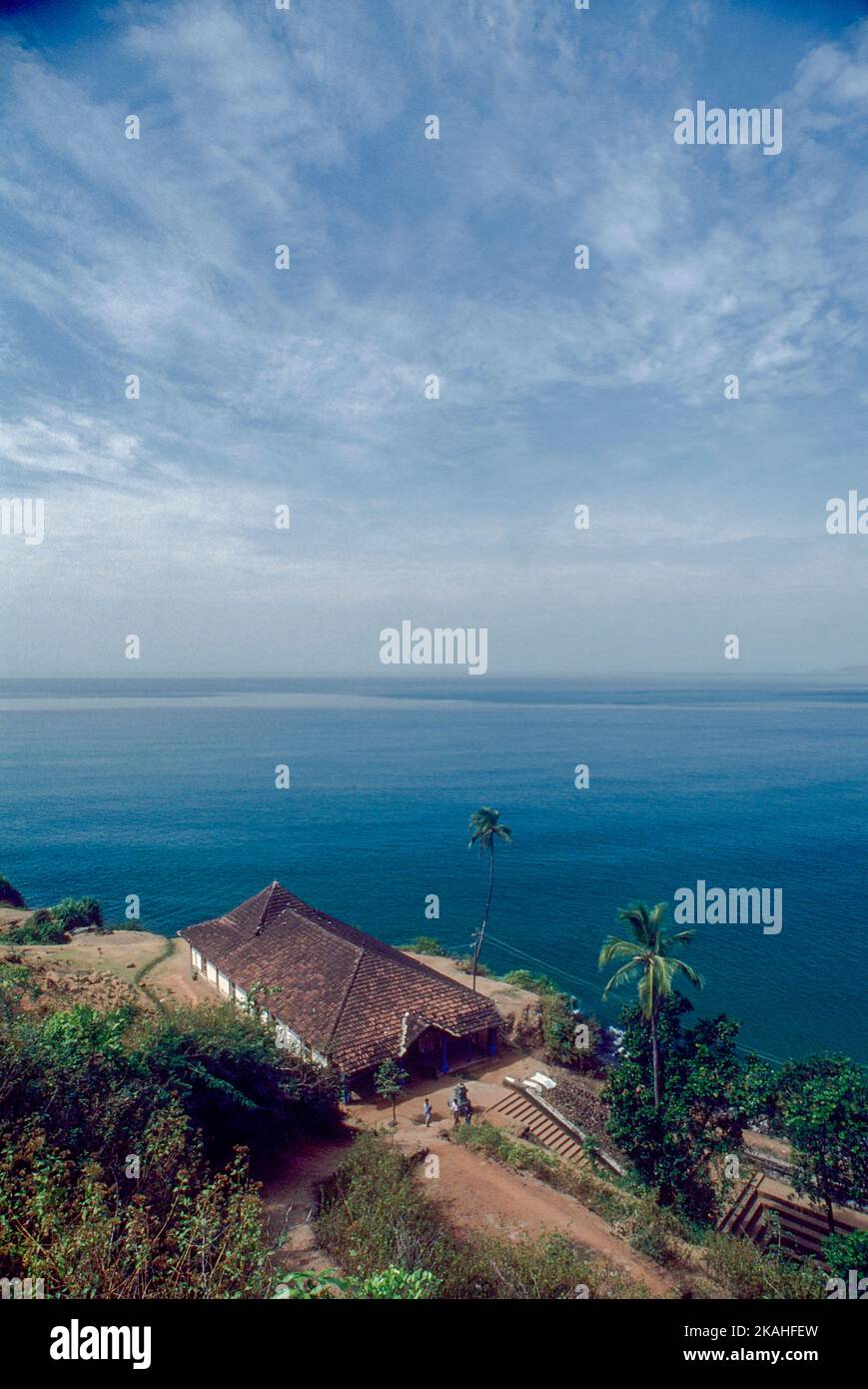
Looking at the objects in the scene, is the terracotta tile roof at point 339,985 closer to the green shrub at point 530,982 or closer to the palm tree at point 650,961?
the palm tree at point 650,961

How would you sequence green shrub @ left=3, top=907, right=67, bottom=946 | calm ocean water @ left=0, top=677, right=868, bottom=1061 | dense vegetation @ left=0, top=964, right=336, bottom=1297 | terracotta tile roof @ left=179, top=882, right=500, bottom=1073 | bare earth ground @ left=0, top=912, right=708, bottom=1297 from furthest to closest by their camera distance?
calm ocean water @ left=0, top=677, right=868, bottom=1061 → green shrub @ left=3, top=907, right=67, bottom=946 → terracotta tile roof @ left=179, top=882, right=500, bottom=1073 → bare earth ground @ left=0, top=912, right=708, bottom=1297 → dense vegetation @ left=0, top=964, right=336, bottom=1297

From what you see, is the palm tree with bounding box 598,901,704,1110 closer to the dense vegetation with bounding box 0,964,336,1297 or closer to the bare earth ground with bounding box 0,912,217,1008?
the dense vegetation with bounding box 0,964,336,1297

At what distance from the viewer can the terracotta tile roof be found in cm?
2536

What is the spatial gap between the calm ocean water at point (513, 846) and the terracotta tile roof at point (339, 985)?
50.8 feet

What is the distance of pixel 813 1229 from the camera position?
21641 mm

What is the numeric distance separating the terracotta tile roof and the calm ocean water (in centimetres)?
1548

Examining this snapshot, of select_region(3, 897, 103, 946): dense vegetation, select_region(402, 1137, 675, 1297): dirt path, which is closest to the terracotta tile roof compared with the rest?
select_region(402, 1137, 675, 1297): dirt path

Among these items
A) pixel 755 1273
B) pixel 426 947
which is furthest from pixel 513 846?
pixel 755 1273

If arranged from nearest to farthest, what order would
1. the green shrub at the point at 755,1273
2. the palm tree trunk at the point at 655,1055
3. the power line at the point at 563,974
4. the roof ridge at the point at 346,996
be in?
the green shrub at the point at 755,1273 → the palm tree trunk at the point at 655,1055 → the roof ridge at the point at 346,996 → the power line at the point at 563,974

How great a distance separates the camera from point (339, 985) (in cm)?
2741

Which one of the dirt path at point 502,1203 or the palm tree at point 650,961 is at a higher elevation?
the palm tree at point 650,961

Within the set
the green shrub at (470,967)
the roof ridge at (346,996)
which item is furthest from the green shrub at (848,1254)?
the green shrub at (470,967)

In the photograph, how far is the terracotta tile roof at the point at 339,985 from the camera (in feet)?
83.2

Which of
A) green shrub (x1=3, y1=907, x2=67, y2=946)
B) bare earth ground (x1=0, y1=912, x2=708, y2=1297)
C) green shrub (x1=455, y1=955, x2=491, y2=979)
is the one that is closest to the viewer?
bare earth ground (x1=0, y1=912, x2=708, y2=1297)
